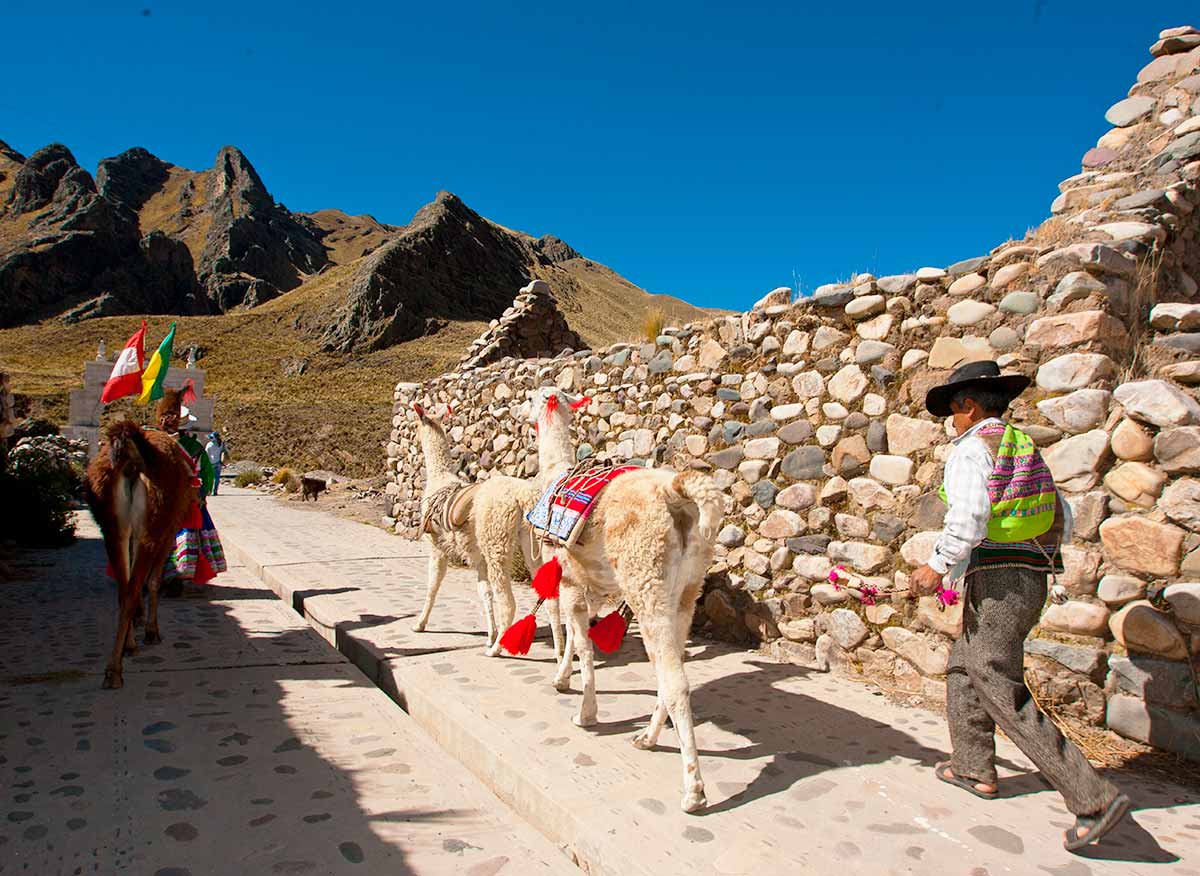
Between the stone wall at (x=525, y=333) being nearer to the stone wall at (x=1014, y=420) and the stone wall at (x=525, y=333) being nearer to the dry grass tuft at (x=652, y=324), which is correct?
the dry grass tuft at (x=652, y=324)

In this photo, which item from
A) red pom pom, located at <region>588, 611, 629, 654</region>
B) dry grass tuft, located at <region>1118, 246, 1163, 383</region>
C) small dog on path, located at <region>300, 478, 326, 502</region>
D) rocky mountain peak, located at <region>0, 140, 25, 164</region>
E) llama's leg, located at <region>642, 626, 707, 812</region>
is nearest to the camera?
llama's leg, located at <region>642, 626, 707, 812</region>

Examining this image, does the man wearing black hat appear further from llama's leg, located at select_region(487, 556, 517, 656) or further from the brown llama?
the brown llama

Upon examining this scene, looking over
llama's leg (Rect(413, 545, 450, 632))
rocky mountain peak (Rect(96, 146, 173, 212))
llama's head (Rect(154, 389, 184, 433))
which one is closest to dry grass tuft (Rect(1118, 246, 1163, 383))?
llama's leg (Rect(413, 545, 450, 632))

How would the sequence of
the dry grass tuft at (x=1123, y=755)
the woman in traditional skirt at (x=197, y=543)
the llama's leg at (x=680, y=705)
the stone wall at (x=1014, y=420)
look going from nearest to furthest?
the llama's leg at (x=680, y=705)
the dry grass tuft at (x=1123, y=755)
the stone wall at (x=1014, y=420)
the woman in traditional skirt at (x=197, y=543)

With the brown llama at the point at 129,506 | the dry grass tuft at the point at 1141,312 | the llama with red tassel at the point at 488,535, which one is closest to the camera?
the dry grass tuft at the point at 1141,312

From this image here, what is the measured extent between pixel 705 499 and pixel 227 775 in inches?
107

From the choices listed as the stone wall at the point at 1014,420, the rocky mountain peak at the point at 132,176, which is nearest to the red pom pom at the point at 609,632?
the stone wall at the point at 1014,420

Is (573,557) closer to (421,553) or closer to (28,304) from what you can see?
(421,553)

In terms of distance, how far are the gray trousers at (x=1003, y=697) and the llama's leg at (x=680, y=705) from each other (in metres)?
1.26

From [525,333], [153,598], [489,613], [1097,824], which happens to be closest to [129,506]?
[153,598]

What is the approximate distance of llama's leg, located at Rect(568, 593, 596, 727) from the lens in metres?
3.86

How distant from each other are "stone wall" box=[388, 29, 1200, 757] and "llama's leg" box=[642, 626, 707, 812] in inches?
82.6

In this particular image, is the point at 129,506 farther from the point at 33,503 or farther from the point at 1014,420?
the point at 33,503

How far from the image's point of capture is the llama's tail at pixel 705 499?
10.2 feet
